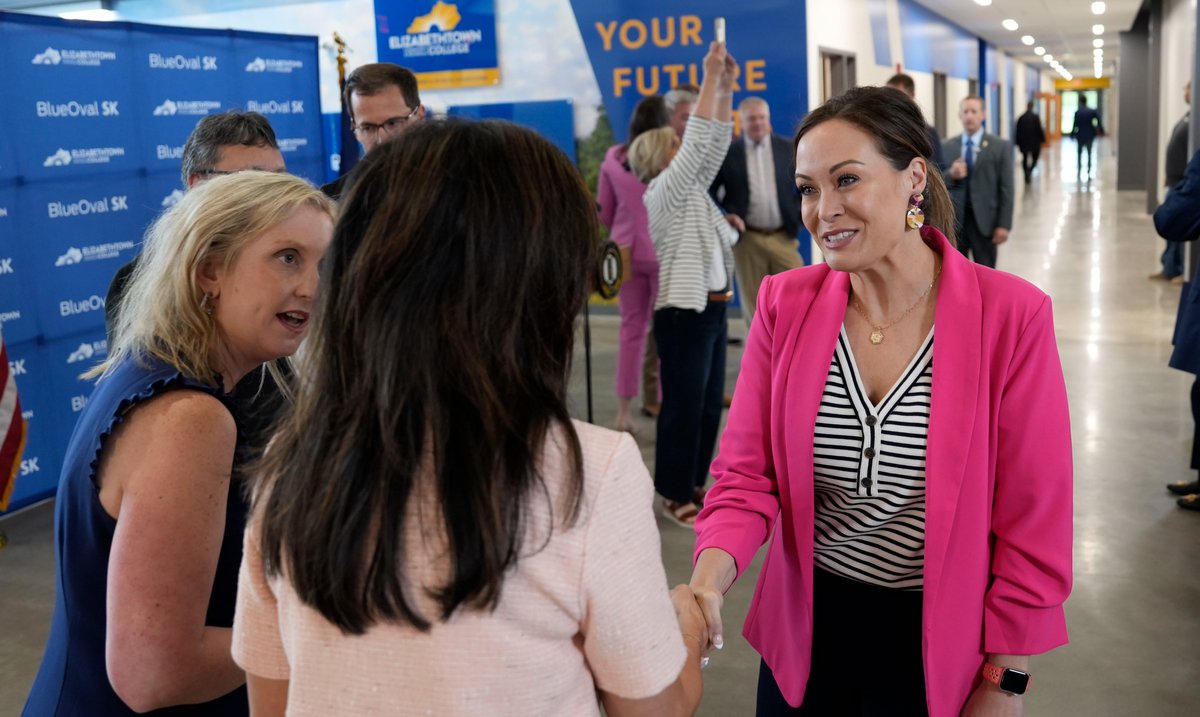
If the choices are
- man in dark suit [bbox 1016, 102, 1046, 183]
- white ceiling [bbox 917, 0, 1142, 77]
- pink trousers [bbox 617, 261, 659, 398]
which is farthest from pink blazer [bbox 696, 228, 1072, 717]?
man in dark suit [bbox 1016, 102, 1046, 183]

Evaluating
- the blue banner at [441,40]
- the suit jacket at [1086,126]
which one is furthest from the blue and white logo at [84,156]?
the suit jacket at [1086,126]

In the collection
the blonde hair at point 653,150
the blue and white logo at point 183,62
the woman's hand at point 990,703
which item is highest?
the blue and white logo at point 183,62

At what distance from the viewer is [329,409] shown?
100 centimetres

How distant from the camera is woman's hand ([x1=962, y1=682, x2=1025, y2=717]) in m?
1.69

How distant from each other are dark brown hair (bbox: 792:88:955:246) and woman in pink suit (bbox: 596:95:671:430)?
3190 millimetres

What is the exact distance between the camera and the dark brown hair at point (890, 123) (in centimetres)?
178

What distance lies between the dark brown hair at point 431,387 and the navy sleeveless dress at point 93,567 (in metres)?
0.44

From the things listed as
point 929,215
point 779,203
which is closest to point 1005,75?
point 779,203

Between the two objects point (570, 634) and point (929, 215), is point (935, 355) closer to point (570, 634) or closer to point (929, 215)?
point (929, 215)

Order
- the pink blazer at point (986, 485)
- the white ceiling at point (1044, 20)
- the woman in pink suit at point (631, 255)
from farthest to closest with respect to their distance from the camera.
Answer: the white ceiling at point (1044, 20) → the woman in pink suit at point (631, 255) → the pink blazer at point (986, 485)

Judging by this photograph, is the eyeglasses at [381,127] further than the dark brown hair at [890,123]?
Yes

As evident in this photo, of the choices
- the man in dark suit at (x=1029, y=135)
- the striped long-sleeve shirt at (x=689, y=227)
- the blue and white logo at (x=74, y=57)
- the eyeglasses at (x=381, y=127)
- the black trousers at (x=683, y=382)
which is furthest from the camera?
the man in dark suit at (x=1029, y=135)

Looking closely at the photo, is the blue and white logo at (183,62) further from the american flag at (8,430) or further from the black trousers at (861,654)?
the black trousers at (861,654)

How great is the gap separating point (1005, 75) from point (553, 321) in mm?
31929
